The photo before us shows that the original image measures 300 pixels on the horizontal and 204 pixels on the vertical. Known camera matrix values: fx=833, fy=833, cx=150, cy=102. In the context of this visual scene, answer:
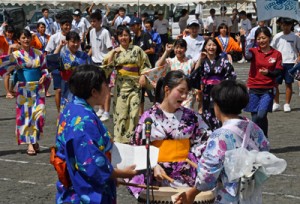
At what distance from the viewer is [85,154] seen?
4738 millimetres

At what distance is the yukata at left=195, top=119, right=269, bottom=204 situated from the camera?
496 cm

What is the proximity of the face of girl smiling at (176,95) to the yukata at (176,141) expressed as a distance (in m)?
0.08

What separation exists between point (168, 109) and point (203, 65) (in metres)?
4.72

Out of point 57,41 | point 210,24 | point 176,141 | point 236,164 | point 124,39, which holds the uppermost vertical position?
point 236,164

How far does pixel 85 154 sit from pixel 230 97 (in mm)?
958

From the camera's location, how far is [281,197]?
8.52 m

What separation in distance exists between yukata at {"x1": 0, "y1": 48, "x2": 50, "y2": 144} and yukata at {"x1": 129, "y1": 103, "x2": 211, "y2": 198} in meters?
5.52

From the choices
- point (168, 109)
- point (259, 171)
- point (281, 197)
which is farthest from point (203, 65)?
point (259, 171)

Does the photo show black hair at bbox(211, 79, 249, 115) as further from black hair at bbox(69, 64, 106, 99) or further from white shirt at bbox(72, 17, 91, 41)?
white shirt at bbox(72, 17, 91, 41)

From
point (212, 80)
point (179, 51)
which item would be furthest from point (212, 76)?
point (179, 51)

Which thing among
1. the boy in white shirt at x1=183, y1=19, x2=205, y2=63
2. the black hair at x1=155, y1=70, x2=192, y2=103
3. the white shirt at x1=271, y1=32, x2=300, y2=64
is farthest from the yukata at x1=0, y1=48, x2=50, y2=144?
the white shirt at x1=271, y1=32, x2=300, y2=64

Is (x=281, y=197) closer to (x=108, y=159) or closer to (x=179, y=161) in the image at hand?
(x=179, y=161)

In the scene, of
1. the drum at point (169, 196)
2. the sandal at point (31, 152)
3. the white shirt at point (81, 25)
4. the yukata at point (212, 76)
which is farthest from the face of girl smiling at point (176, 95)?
the white shirt at point (81, 25)

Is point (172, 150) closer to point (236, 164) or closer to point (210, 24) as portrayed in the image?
point (236, 164)
